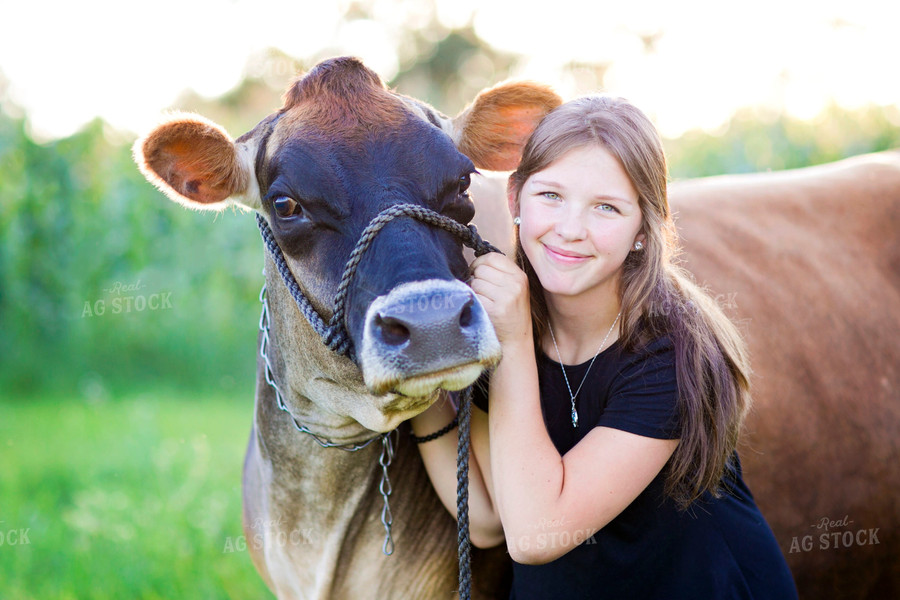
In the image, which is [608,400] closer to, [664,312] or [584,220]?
[664,312]

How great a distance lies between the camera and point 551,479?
2369 mm

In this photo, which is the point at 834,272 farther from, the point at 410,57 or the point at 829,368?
the point at 410,57

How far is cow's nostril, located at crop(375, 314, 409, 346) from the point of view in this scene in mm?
2141

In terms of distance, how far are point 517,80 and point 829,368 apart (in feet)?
7.31

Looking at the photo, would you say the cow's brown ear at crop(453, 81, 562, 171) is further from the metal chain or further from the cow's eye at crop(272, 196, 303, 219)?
the metal chain

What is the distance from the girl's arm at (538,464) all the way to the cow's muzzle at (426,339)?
28 cm

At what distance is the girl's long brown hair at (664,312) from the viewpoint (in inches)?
97.0

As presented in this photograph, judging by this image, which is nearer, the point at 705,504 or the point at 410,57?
the point at 705,504

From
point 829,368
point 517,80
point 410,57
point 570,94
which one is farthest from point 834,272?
point 410,57

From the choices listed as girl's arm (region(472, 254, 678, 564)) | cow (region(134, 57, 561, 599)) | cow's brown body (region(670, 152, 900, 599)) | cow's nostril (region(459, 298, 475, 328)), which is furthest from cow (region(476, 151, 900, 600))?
cow's nostril (region(459, 298, 475, 328))

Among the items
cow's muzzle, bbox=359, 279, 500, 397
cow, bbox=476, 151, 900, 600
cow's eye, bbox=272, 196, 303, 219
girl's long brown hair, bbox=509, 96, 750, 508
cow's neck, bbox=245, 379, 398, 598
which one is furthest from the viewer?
cow, bbox=476, 151, 900, 600

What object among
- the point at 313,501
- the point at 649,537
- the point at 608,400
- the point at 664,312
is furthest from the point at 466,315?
the point at 313,501

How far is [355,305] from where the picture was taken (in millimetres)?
2387

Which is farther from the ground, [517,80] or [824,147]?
[824,147]
